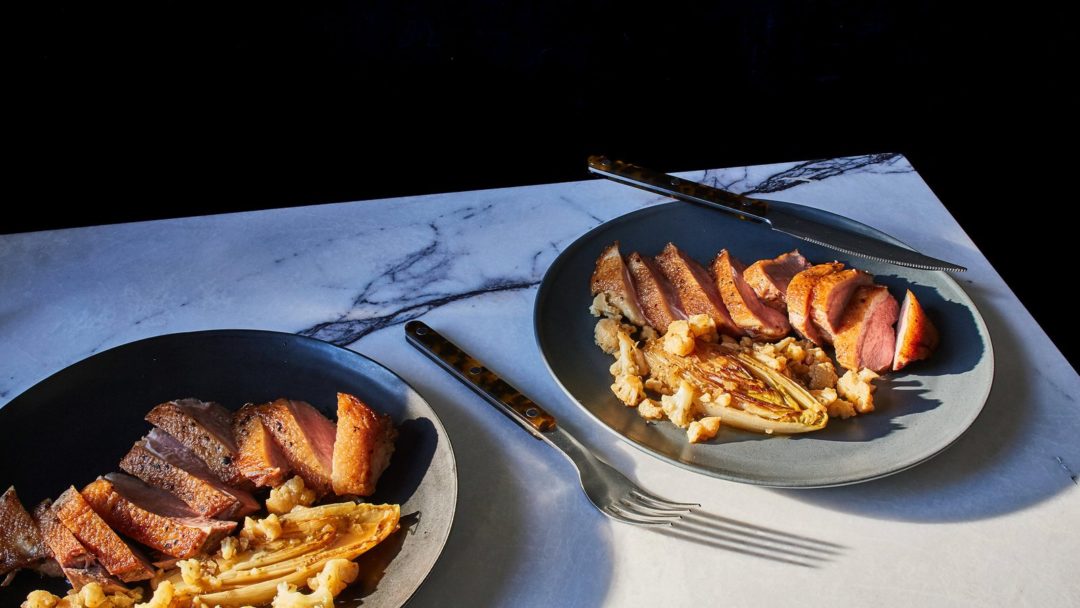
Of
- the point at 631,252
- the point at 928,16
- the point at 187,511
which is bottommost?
the point at 187,511

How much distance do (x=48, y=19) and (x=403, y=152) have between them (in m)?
1.07

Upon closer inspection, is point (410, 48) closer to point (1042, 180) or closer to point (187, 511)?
point (187, 511)

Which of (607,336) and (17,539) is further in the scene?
(607,336)

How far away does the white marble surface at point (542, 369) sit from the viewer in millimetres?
1177

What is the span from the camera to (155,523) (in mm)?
1166

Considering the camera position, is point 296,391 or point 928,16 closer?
point 296,391

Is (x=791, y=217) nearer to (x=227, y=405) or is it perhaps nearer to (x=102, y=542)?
(x=227, y=405)

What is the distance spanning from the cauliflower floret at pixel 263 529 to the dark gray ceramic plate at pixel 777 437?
1.52 ft

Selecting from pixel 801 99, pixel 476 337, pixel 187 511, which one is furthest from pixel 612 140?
pixel 187 511

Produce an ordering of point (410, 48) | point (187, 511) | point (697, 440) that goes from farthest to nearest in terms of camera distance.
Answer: point (410, 48) → point (697, 440) → point (187, 511)

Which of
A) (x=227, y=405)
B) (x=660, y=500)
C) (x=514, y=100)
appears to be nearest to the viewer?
(x=660, y=500)

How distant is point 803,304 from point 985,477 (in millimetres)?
376

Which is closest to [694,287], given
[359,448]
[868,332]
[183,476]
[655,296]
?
[655,296]

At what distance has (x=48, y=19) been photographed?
2.39m
